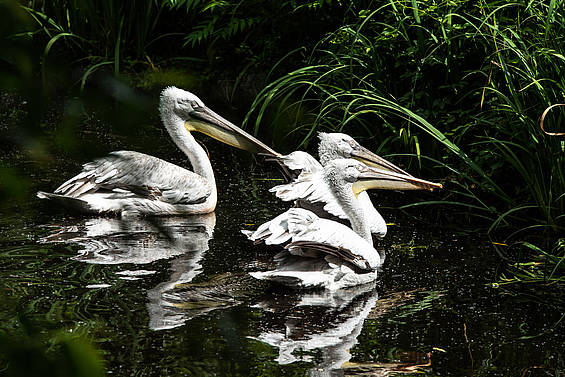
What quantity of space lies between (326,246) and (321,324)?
0.45m

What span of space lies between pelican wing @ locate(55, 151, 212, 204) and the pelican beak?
1204mm

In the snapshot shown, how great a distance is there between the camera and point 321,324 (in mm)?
3596

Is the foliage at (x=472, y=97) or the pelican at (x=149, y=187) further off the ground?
the foliage at (x=472, y=97)

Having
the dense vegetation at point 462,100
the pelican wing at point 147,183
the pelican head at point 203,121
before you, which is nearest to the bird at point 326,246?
the dense vegetation at point 462,100

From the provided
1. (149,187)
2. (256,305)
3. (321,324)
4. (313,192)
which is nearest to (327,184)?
(313,192)

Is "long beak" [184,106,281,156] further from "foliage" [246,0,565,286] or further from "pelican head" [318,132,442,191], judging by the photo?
"pelican head" [318,132,442,191]

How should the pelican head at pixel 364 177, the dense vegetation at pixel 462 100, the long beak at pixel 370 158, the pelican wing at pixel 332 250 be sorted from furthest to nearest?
the long beak at pixel 370 158, the dense vegetation at pixel 462 100, the pelican head at pixel 364 177, the pelican wing at pixel 332 250

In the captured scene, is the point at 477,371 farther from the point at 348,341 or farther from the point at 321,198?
the point at 321,198

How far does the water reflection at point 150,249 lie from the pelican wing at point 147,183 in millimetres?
166

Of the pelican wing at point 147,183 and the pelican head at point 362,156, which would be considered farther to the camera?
the pelican wing at point 147,183

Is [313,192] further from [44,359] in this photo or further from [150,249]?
[44,359]

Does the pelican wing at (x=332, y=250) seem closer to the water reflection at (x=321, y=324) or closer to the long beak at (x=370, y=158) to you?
the water reflection at (x=321, y=324)

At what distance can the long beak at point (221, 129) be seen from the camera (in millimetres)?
5656

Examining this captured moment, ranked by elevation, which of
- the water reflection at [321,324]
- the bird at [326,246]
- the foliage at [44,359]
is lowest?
the water reflection at [321,324]
